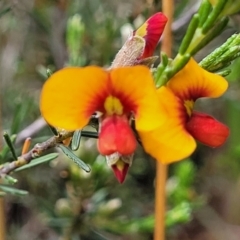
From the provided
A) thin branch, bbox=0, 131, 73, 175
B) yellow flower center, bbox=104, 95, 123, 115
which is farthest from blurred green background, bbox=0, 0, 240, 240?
yellow flower center, bbox=104, 95, 123, 115

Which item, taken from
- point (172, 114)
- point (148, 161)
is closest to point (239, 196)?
point (148, 161)

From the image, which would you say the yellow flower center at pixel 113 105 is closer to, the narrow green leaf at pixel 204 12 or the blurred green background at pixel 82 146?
the narrow green leaf at pixel 204 12

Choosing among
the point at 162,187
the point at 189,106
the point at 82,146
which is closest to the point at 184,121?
the point at 189,106

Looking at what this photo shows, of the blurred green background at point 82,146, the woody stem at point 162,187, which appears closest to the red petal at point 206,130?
the woody stem at point 162,187

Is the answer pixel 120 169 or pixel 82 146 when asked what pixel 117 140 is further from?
pixel 82 146

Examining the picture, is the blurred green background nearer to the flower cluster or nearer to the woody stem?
the woody stem

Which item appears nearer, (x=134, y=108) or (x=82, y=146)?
(x=134, y=108)

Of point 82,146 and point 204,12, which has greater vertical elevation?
point 204,12
